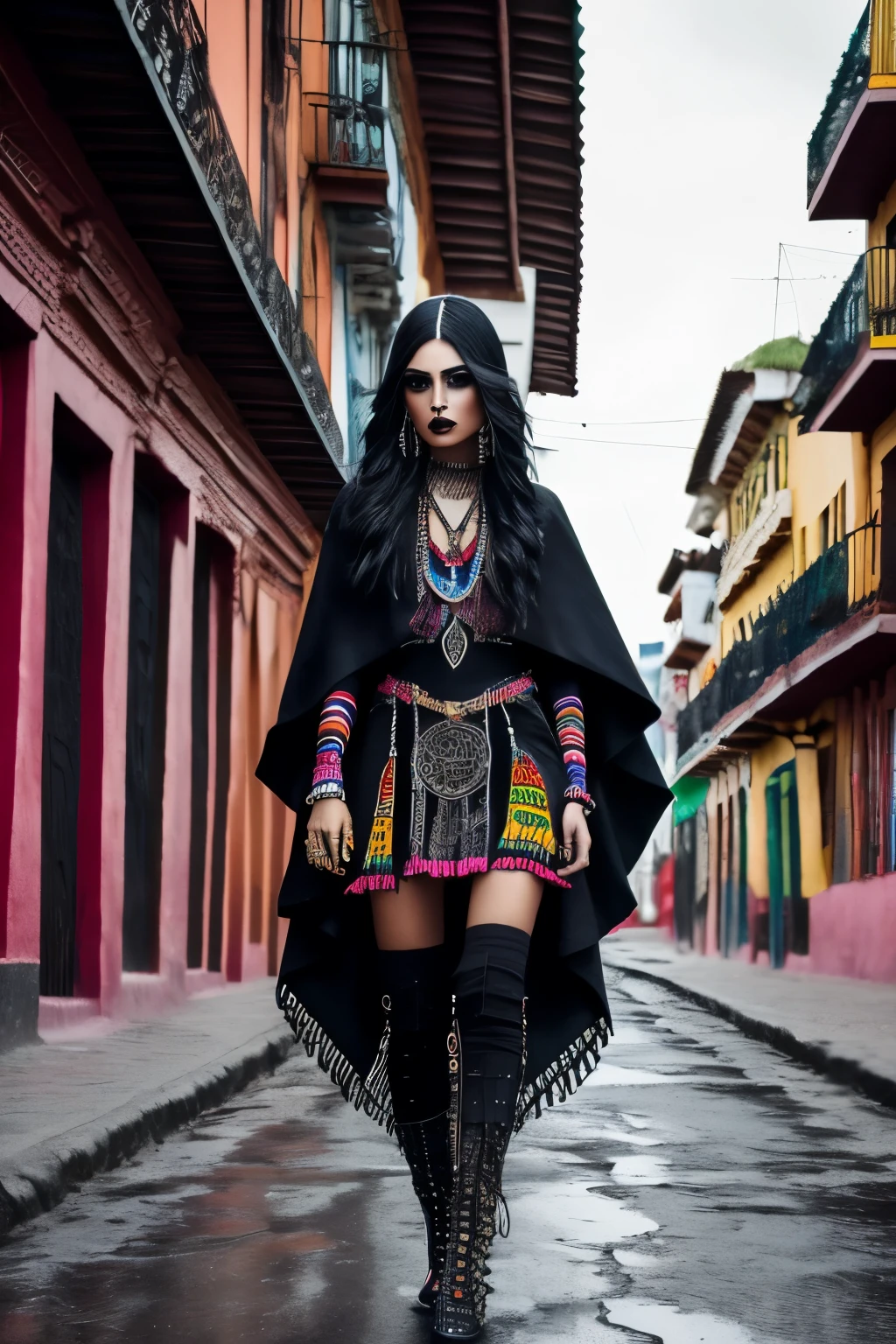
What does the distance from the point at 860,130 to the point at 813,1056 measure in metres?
14.1

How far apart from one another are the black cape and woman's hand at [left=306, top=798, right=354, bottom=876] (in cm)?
13

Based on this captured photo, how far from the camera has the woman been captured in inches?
151

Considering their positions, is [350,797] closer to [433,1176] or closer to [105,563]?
[433,1176]

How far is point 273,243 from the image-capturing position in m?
17.2

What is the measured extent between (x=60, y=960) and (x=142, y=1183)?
5638 mm

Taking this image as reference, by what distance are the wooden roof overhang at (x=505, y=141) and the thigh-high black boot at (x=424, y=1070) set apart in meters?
19.0

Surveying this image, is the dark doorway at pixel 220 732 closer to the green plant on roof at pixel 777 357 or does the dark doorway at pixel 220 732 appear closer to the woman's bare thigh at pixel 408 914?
the woman's bare thigh at pixel 408 914

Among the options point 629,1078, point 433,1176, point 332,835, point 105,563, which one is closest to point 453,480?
point 332,835

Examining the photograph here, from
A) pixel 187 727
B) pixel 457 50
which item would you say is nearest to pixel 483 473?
pixel 187 727

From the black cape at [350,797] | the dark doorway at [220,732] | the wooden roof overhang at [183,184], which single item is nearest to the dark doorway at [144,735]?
the wooden roof overhang at [183,184]

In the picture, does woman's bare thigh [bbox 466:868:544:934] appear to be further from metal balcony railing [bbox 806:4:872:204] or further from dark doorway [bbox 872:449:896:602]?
metal balcony railing [bbox 806:4:872:204]

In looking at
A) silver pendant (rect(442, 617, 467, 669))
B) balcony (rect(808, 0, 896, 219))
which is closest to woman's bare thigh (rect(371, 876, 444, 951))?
silver pendant (rect(442, 617, 467, 669))

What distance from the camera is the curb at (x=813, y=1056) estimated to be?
8.57 meters

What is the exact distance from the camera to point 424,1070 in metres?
3.92
